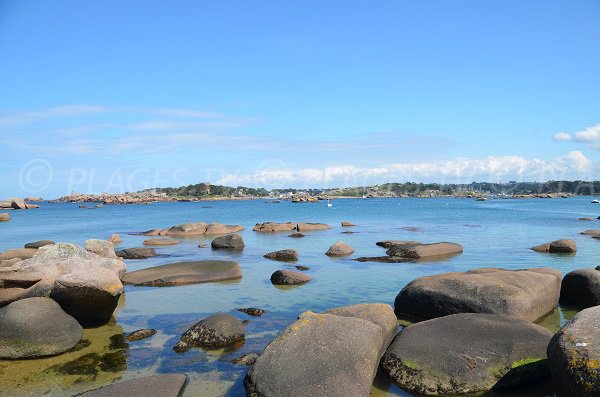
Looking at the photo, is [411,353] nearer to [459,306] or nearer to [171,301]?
[459,306]

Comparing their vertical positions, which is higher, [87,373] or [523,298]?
[523,298]

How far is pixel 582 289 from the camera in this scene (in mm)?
15844

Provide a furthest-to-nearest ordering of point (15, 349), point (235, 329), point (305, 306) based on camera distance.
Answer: point (305, 306)
point (235, 329)
point (15, 349)

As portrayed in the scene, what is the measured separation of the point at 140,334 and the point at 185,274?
305 inches

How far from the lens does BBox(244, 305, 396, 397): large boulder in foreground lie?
26.8ft

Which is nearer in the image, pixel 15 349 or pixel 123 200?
pixel 15 349

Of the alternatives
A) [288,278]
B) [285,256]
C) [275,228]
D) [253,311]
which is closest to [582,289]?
[288,278]

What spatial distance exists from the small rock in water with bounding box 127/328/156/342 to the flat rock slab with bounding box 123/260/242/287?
660cm

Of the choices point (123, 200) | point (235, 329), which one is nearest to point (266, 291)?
point (235, 329)

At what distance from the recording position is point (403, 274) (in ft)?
71.8

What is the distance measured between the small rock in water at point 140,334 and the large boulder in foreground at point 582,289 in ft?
42.4

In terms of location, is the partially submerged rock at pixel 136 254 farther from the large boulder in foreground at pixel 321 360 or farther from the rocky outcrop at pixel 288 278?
the large boulder in foreground at pixel 321 360

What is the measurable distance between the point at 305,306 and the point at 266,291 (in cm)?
292

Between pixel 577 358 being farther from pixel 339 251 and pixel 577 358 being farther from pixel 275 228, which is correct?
pixel 275 228
